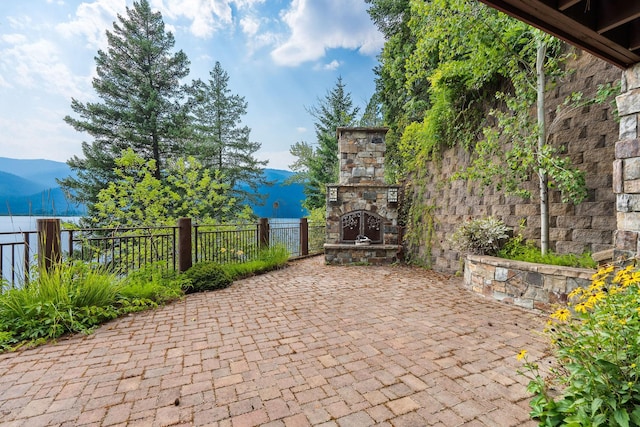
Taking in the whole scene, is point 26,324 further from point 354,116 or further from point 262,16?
point 354,116

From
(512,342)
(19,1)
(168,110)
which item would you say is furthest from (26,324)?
(168,110)

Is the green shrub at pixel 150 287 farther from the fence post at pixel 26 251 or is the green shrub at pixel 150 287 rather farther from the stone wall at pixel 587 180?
the stone wall at pixel 587 180

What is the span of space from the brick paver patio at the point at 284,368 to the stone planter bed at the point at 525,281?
0.23 meters

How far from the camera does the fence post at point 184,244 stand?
4746 mm

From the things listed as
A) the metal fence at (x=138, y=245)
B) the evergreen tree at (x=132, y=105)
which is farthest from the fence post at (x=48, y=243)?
the evergreen tree at (x=132, y=105)

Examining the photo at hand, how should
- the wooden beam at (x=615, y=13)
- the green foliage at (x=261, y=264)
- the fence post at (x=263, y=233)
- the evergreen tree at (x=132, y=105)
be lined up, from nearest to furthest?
the wooden beam at (x=615, y=13)
the green foliage at (x=261, y=264)
the fence post at (x=263, y=233)
the evergreen tree at (x=132, y=105)

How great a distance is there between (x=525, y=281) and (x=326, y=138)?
11.5 m

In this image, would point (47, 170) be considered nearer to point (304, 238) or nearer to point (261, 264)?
point (304, 238)

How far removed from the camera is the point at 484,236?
4410 mm

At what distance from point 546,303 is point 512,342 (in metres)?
1.19

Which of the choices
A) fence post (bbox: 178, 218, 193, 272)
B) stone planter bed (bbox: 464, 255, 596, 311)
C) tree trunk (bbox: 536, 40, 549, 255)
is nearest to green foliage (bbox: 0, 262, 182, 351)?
fence post (bbox: 178, 218, 193, 272)

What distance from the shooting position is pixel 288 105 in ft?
41.3

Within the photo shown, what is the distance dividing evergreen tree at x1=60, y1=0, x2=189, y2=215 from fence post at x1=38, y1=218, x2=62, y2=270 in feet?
26.6

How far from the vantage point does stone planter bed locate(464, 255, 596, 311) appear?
3.12 meters
